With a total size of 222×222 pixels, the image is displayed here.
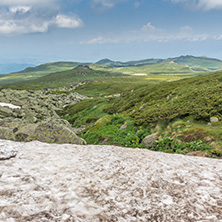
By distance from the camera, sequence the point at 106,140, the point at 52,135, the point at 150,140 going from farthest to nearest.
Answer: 1. the point at 106,140
2. the point at 150,140
3. the point at 52,135

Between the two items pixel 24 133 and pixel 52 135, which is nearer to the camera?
pixel 52 135

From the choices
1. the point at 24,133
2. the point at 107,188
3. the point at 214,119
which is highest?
the point at 214,119

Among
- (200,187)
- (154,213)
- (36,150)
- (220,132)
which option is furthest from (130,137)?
(154,213)

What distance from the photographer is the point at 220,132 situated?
16609mm

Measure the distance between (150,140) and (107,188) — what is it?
1211 centimetres

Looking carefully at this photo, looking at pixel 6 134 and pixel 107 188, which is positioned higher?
pixel 6 134

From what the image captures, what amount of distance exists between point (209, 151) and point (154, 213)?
35.0ft

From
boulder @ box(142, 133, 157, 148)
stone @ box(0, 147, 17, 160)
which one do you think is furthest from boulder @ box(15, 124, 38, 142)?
boulder @ box(142, 133, 157, 148)

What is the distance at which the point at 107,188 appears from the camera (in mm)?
8641

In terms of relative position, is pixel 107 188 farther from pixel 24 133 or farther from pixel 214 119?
pixel 214 119

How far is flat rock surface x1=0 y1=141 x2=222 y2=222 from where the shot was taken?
680cm

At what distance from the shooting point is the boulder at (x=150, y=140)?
1953 centimetres

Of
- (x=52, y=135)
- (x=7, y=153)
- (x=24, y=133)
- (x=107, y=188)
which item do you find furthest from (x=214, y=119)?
(x=24, y=133)

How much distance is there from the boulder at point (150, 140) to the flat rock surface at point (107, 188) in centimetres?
666
